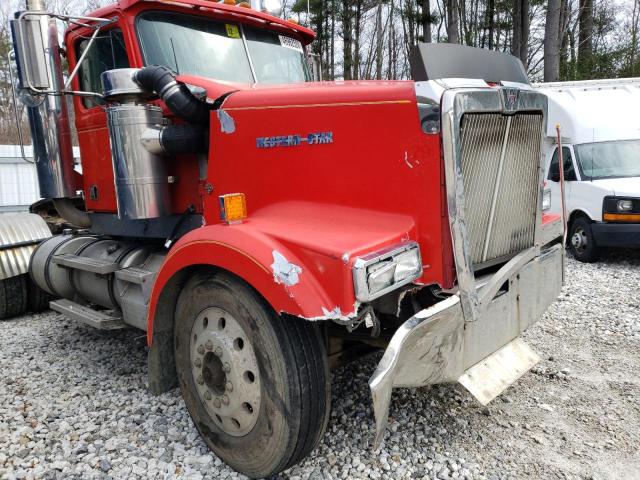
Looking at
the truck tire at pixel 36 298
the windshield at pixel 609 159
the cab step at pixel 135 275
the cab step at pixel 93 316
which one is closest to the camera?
the cab step at pixel 135 275

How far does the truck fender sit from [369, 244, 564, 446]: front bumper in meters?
0.41

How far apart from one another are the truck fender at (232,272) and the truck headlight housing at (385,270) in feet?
0.58

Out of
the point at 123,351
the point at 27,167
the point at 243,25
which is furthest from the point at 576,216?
the point at 27,167

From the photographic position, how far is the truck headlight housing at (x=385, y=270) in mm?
2254

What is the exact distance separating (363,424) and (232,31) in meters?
3.00

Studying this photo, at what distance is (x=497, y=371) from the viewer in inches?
119

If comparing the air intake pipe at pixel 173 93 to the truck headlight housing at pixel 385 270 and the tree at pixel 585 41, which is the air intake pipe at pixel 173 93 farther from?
Result: the tree at pixel 585 41

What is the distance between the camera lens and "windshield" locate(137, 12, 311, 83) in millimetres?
3742

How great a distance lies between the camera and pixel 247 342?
8.85 ft

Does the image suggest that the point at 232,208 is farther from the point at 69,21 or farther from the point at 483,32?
the point at 483,32

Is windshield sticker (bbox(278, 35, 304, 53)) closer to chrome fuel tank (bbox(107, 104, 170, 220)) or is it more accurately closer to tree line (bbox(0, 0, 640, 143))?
chrome fuel tank (bbox(107, 104, 170, 220))

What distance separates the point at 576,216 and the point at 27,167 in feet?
32.9

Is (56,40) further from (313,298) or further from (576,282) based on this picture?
(576,282)

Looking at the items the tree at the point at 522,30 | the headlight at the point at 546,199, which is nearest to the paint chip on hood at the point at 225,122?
the headlight at the point at 546,199
